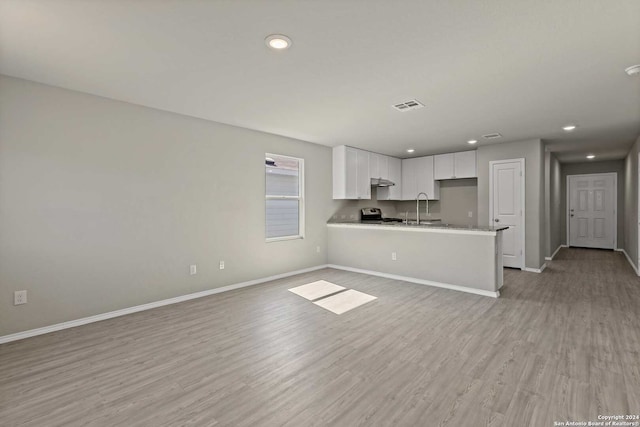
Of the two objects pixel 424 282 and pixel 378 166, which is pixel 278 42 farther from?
pixel 378 166

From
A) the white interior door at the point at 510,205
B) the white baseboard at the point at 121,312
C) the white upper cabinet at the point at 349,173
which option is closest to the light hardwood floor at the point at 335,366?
the white baseboard at the point at 121,312

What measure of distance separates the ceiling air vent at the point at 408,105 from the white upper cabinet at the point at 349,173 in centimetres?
233

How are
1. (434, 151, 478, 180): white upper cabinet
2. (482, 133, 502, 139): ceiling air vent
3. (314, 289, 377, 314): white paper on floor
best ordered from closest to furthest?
(314, 289, 377, 314): white paper on floor → (482, 133, 502, 139): ceiling air vent → (434, 151, 478, 180): white upper cabinet

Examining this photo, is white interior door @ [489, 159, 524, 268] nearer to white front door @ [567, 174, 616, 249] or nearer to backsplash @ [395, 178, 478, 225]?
backsplash @ [395, 178, 478, 225]

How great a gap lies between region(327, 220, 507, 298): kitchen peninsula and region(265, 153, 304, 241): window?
90 cm

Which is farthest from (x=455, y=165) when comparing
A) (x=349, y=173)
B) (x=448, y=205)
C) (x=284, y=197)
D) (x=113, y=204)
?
(x=113, y=204)

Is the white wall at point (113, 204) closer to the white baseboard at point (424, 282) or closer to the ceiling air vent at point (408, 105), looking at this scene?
the white baseboard at point (424, 282)

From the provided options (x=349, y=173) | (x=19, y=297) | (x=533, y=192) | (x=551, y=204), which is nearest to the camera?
(x=19, y=297)

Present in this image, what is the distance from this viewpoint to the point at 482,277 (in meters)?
4.18

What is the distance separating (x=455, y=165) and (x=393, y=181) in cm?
140

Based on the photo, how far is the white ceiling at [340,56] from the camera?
6.26ft

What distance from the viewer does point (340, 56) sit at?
245 cm

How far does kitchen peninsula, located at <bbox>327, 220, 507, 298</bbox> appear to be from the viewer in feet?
13.7

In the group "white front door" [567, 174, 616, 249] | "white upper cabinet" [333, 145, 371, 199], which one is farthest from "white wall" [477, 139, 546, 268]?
"white front door" [567, 174, 616, 249]
